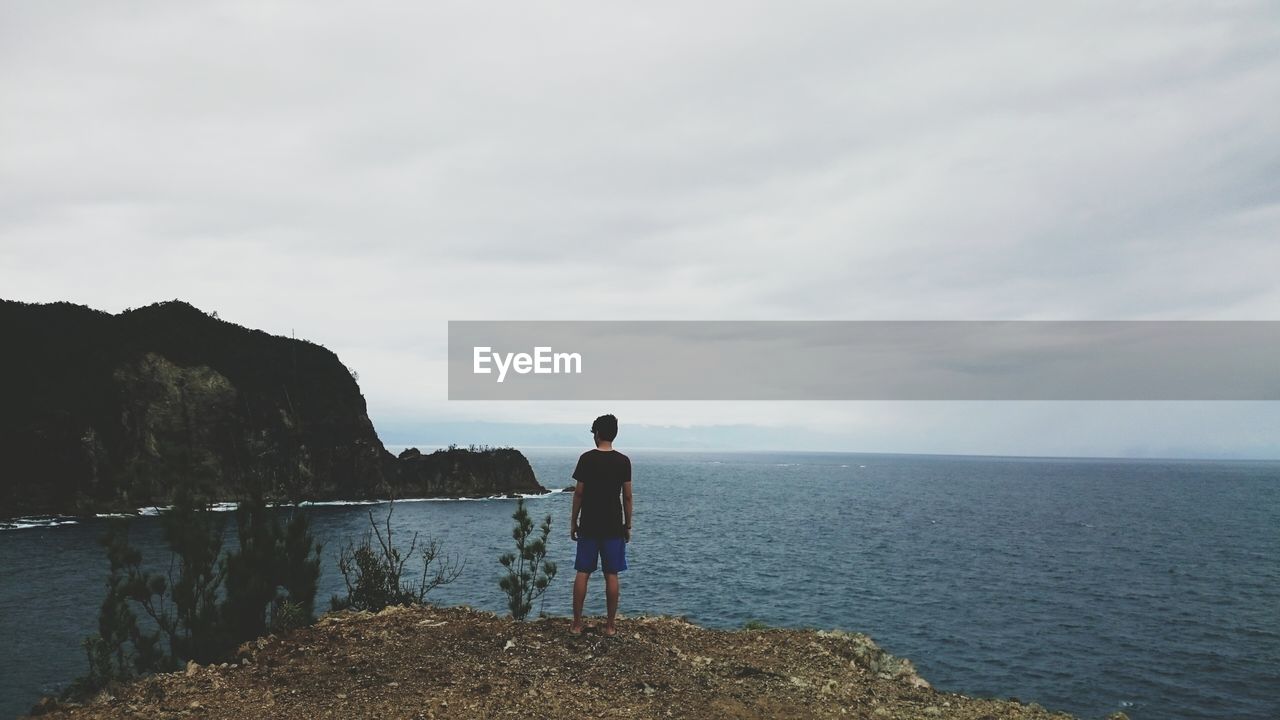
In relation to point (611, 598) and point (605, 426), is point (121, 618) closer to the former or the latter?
point (611, 598)

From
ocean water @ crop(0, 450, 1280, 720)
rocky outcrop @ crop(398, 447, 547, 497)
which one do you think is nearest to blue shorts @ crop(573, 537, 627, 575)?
ocean water @ crop(0, 450, 1280, 720)

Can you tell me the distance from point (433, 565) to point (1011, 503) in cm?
9616

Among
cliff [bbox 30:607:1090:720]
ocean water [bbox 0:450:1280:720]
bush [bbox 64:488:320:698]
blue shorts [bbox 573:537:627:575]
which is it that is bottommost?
ocean water [bbox 0:450:1280:720]

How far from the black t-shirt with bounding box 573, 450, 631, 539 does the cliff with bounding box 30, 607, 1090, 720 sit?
66.4 inches

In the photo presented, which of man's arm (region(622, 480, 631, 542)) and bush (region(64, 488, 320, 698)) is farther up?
man's arm (region(622, 480, 631, 542))

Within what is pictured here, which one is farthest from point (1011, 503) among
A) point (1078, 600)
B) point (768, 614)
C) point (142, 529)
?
point (142, 529)

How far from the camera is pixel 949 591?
40188mm

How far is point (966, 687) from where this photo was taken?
77.0 feet

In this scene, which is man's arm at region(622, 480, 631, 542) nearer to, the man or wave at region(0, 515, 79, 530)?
the man

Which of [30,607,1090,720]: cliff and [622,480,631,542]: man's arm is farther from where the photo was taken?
[622,480,631,542]: man's arm

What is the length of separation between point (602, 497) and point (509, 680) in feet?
8.42

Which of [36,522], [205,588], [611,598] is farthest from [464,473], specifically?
[611,598]

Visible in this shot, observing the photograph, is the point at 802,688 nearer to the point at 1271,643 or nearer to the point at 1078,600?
the point at 1271,643

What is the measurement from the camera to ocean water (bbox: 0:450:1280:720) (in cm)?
2497
